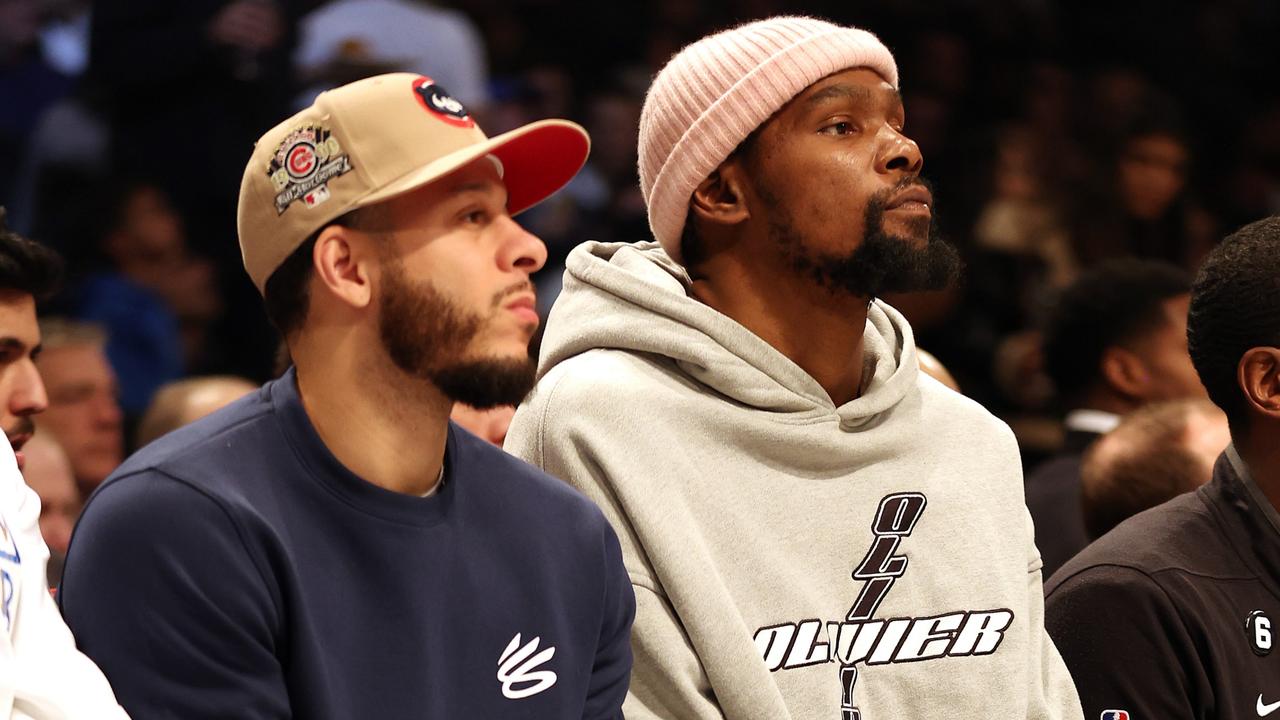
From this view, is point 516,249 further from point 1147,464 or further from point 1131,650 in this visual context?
point 1147,464

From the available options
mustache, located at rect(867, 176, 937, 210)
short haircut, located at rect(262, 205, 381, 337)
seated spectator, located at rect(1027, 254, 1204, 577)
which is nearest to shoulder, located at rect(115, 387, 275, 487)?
short haircut, located at rect(262, 205, 381, 337)

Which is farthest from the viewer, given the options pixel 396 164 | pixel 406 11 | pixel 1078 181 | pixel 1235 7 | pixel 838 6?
pixel 1235 7

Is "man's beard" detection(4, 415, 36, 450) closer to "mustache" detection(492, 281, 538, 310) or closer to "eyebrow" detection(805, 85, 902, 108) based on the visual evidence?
"mustache" detection(492, 281, 538, 310)

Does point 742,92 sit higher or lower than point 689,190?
higher

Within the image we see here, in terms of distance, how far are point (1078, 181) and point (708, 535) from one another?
15.5 ft

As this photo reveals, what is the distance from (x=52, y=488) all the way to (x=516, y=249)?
1817 mm

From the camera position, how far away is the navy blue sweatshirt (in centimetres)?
198

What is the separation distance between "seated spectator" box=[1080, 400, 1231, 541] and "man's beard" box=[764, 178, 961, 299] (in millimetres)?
875

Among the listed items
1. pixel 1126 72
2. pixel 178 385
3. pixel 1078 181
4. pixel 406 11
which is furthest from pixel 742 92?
pixel 1126 72

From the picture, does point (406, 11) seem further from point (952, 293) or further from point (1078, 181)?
point (1078, 181)

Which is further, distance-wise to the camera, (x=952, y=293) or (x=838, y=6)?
(x=838, y=6)

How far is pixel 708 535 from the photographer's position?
2508 millimetres

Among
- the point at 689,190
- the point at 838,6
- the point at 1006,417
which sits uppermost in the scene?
the point at 689,190

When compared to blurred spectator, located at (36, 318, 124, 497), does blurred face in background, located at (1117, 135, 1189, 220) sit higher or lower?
lower
